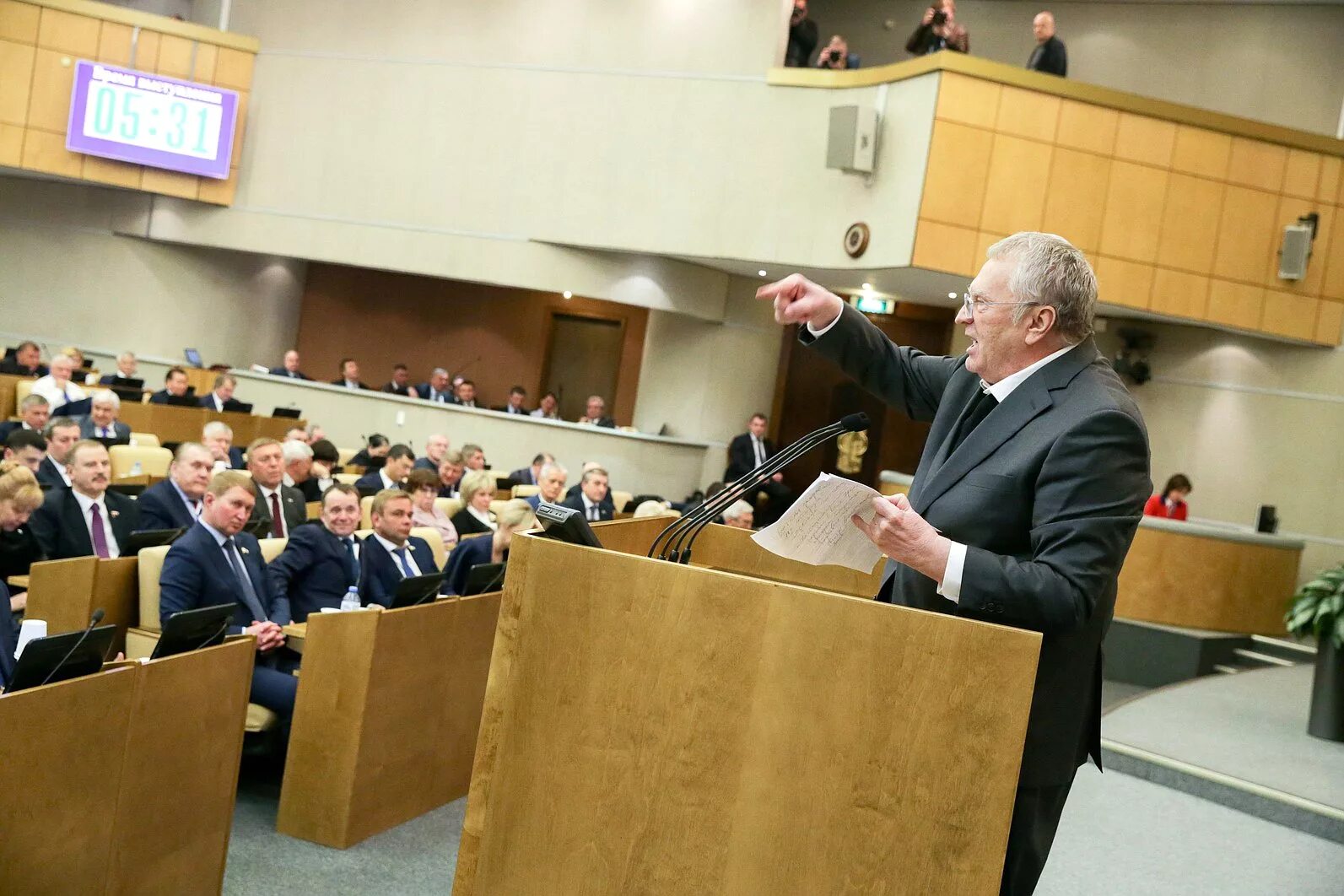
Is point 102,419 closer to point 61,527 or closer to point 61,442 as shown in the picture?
point 61,442

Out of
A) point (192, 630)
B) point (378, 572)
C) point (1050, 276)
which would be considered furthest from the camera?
point (378, 572)

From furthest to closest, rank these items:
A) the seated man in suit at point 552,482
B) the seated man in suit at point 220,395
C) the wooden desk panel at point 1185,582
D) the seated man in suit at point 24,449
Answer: the seated man in suit at point 220,395, the wooden desk panel at point 1185,582, the seated man in suit at point 552,482, the seated man in suit at point 24,449

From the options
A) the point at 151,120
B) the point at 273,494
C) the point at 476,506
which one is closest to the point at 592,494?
the point at 476,506

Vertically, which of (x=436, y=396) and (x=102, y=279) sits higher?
(x=102, y=279)

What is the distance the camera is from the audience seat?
28.7ft

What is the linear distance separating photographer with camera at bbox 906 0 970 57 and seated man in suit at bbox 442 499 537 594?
7.45 metres

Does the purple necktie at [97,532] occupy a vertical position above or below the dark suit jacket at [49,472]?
below

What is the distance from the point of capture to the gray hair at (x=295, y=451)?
8547 mm

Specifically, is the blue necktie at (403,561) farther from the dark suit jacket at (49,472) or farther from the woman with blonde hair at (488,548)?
the dark suit jacket at (49,472)

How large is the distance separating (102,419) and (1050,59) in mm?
8868

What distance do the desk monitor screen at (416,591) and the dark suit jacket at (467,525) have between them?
2.91 meters

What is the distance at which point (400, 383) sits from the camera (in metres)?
17.1

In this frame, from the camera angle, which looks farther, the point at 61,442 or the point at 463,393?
the point at 463,393

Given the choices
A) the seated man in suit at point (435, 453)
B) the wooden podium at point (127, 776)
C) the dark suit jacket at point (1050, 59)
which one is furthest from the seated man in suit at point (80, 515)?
the dark suit jacket at point (1050, 59)
